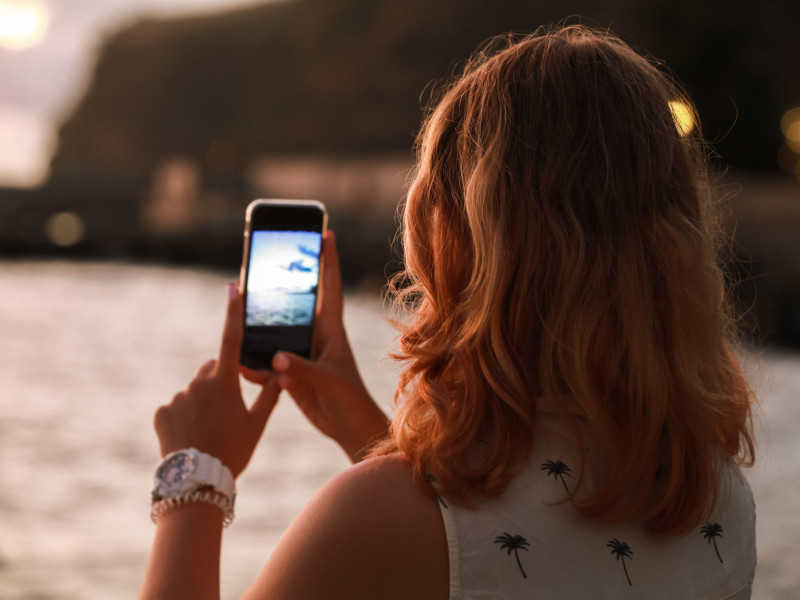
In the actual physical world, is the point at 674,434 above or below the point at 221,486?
above

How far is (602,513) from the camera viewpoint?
1.15m

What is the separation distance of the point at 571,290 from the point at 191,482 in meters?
0.69

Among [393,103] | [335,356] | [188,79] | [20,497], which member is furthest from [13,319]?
[188,79]

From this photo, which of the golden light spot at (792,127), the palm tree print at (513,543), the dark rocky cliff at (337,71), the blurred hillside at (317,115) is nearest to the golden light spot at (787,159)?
the blurred hillside at (317,115)

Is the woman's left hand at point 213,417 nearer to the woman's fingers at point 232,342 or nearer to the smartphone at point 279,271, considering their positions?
the woman's fingers at point 232,342

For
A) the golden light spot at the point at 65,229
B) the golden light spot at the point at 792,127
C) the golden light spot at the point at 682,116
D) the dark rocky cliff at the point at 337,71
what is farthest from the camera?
the golden light spot at the point at 65,229

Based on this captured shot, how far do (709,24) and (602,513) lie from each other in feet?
85.9

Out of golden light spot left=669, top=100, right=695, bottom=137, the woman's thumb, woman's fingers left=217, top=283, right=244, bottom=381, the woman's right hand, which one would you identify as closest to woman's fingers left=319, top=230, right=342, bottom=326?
the woman's right hand

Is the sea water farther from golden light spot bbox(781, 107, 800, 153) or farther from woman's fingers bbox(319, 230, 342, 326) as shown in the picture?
golden light spot bbox(781, 107, 800, 153)

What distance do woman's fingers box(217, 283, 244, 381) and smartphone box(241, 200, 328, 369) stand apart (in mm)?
249

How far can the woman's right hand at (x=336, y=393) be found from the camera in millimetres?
1744


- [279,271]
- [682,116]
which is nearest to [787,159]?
[279,271]

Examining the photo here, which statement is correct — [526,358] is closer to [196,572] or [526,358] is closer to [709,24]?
[196,572]

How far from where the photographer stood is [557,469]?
3.82 feet
